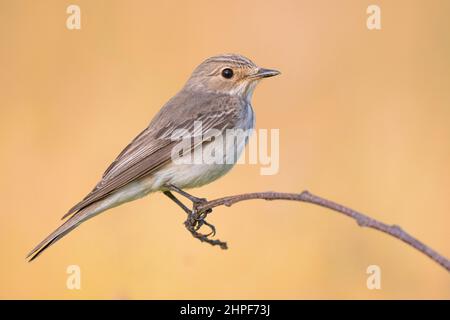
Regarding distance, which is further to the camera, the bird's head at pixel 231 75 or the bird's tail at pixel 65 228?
the bird's head at pixel 231 75

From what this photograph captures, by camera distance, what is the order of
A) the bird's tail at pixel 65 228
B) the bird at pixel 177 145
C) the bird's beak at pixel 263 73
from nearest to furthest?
the bird's tail at pixel 65 228 < the bird at pixel 177 145 < the bird's beak at pixel 263 73

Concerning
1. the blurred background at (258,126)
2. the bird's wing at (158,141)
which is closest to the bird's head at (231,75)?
the bird's wing at (158,141)

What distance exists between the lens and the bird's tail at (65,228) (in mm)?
4453

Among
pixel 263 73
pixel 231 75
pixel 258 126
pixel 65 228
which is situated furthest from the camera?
pixel 258 126

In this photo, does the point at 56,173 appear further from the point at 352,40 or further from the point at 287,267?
the point at 352,40

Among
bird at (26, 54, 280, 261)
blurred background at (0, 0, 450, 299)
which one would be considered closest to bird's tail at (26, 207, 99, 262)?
bird at (26, 54, 280, 261)

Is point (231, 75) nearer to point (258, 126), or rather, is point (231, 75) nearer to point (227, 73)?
point (227, 73)

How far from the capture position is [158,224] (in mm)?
6930

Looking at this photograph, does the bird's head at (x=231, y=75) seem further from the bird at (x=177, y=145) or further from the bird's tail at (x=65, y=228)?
the bird's tail at (x=65, y=228)

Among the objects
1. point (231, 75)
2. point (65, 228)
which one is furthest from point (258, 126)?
point (65, 228)

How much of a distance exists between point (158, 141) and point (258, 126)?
2132 millimetres

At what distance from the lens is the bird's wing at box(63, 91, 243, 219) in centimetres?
493

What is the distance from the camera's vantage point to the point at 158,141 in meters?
5.28

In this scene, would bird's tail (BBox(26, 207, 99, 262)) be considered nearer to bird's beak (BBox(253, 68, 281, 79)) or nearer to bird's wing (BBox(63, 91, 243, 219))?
bird's wing (BBox(63, 91, 243, 219))
